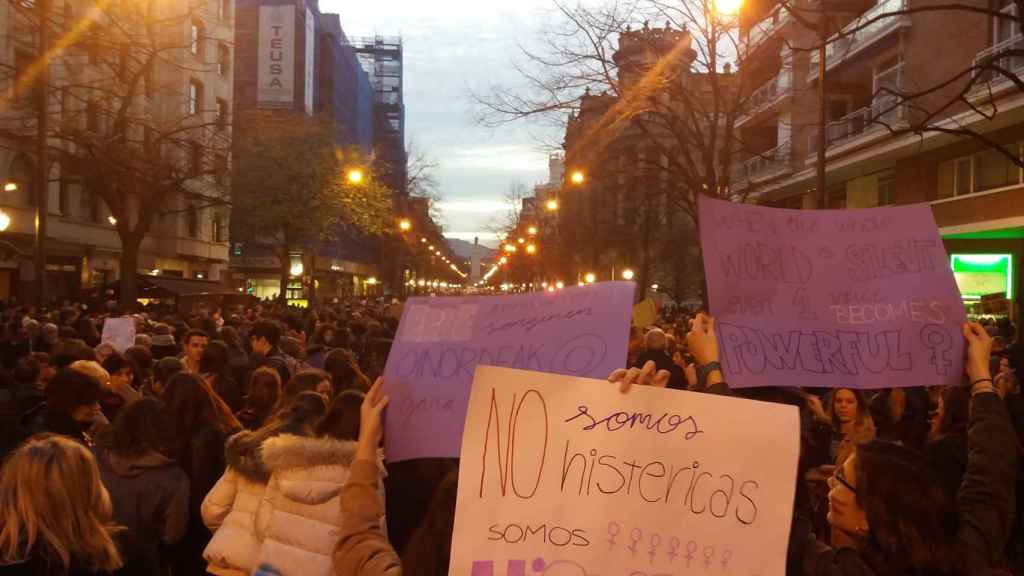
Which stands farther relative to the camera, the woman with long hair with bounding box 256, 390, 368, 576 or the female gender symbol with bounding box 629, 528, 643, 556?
the woman with long hair with bounding box 256, 390, 368, 576

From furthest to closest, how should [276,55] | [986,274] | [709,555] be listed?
1. [276,55]
2. [986,274]
3. [709,555]

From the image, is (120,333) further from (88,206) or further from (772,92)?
(88,206)

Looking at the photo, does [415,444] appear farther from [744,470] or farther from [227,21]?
[227,21]

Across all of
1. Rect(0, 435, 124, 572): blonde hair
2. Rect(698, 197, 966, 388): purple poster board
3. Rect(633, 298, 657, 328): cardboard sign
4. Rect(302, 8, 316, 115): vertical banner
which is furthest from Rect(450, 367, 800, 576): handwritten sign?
Rect(302, 8, 316, 115): vertical banner

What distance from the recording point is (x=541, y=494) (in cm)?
262

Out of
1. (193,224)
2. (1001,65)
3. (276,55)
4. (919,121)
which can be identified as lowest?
(193,224)

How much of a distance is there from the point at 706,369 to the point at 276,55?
6442cm

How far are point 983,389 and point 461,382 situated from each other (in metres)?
1.83

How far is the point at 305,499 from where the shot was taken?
3.52m

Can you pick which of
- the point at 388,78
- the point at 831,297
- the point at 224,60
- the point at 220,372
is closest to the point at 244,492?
the point at 831,297

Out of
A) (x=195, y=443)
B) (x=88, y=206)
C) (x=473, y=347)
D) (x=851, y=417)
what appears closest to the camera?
(x=473, y=347)

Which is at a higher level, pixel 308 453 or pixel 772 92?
pixel 772 92

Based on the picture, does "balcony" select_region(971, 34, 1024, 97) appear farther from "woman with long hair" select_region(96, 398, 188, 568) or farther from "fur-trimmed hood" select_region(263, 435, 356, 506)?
"fur-trimmed hood" select_region(263, 435, 356, 506)

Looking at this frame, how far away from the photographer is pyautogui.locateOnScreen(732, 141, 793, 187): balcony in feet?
109
